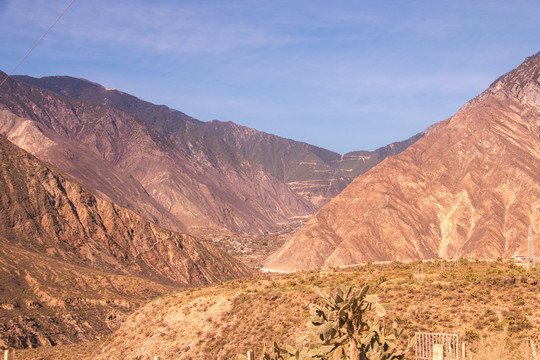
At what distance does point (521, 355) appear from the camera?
2019 centimetres

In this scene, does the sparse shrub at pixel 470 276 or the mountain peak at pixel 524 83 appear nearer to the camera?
the sparse shrub at pixel 470 276

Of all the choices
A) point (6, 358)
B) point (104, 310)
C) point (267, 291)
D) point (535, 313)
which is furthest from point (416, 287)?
point (104, 310)

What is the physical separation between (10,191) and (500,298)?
7761 centimetres

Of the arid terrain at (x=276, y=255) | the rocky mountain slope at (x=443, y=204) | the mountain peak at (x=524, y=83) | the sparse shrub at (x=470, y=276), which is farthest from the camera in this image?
the mountain peak at (x=524, y=83)

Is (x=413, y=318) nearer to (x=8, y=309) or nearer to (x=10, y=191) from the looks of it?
(x=8, y=309)

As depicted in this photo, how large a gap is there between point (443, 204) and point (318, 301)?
87276 millimetres

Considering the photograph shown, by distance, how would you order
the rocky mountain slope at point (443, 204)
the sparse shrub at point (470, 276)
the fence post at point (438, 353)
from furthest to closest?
the rocky mountain slope at point (443, 204), the sparse shrub at point (470, 276), the fence post at point (438, 353)

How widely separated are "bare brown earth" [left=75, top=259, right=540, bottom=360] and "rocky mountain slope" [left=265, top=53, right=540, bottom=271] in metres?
58.5

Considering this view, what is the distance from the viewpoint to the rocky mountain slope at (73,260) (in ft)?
181

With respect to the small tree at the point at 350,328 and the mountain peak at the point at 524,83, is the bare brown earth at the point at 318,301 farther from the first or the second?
the mountain peak at the point at 524,83

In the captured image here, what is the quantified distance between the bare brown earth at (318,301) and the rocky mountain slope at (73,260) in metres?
16.7

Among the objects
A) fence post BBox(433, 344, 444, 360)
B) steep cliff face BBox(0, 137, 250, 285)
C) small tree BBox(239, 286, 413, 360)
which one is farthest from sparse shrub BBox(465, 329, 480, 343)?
steep cliff face BBox(0, 137, 250, 285)

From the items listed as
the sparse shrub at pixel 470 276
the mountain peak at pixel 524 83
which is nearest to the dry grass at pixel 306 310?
the sparse shrub at pixel 470 276

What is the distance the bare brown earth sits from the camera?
83.1 ft
